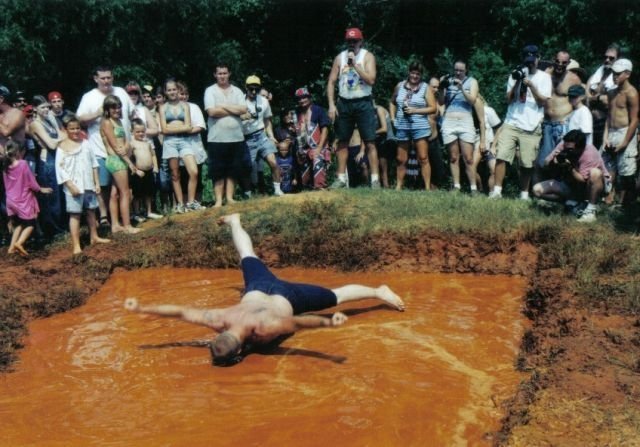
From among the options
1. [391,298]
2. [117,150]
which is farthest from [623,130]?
[117,150]

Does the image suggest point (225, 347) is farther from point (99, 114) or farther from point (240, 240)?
point (99, 114)

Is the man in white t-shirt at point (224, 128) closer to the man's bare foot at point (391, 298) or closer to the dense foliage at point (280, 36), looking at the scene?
the man's bare foot at point (391, 298)

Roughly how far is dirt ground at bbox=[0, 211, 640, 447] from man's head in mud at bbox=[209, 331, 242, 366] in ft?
6.91

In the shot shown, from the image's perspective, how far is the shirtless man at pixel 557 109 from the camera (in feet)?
34.6

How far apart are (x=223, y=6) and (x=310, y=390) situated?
16.8 metres

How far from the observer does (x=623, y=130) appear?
410 inches

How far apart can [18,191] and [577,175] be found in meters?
7.31

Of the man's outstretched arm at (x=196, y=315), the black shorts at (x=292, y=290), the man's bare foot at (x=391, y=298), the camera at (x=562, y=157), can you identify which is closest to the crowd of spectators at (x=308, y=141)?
the camera at (x=562, y=157)

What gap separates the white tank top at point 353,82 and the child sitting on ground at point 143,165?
305 cm

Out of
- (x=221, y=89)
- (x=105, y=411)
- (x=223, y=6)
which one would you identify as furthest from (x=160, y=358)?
(x=223, y=6)

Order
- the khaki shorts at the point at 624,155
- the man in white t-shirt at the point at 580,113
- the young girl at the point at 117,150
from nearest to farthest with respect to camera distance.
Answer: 1. the man in white t-shirt at the point at 580,113
2. the young girl at the point at 117,150
3. the khaki shorts at the point at 624,155

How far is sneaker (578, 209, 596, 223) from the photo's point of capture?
31.3ft

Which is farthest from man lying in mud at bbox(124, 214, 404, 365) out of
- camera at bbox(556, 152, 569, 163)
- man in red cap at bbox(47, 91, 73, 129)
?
man in red cap at bbox(47, 91, 73, 129)

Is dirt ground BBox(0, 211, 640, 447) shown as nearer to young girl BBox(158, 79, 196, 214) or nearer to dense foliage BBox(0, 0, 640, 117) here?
young girl BBox(158, 79, 196, 214)
